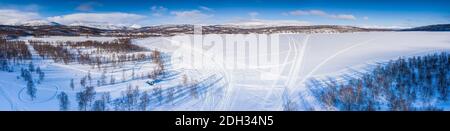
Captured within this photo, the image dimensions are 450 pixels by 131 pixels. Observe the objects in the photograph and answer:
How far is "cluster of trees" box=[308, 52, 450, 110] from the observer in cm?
199

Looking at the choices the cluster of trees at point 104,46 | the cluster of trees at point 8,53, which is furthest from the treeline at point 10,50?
the cluster of trees at point 104,46

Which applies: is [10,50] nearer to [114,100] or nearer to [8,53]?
[8,53]

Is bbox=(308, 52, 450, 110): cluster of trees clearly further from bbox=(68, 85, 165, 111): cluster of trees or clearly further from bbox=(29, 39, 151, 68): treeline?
bbox=(29, 39, 151, 68): treeline

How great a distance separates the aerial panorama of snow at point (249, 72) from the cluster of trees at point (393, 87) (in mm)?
144

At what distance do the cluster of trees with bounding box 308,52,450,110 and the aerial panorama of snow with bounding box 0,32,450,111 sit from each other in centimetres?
14

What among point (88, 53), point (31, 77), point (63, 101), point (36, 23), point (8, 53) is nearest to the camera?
point (63, 101)

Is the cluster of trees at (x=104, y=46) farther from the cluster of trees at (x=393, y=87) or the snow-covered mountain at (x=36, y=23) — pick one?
the cluster of trees at (x=393, y=87)

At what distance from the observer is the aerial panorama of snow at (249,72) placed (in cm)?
213

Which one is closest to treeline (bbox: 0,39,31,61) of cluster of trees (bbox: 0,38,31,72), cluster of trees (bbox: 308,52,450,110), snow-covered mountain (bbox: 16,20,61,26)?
cluster of trees (bbox: 0,38,31,72)

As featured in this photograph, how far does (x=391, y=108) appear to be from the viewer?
6.00 ft

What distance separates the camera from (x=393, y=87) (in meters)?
2.23

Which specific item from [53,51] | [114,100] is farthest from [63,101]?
[53,51]

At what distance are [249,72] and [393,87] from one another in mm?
1213
